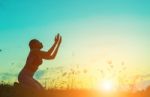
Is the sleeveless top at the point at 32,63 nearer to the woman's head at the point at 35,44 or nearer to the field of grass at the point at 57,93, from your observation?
the woman's head at the point at 35,44

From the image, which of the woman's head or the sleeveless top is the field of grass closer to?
the sleeveless top

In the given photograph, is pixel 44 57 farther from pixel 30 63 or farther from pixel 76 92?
pixel 76 92

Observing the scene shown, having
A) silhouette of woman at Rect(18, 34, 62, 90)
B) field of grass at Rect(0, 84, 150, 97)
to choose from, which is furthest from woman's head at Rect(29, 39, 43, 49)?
field of grass at Rect(0, 84, 150, 97)

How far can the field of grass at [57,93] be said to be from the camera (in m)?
14.1

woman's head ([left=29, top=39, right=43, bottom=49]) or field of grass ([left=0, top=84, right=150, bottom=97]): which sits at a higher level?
woman's head ([left=29, top=39, right=43, bottom=49])

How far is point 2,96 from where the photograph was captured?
46.1 ft

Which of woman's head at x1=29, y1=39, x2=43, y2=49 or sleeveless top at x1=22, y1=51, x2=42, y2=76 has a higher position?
woman's head at x1=29, y1=39, x2=43, y2=49

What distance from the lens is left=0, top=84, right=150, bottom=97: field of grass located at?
1414cm

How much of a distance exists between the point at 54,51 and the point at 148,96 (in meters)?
4.16

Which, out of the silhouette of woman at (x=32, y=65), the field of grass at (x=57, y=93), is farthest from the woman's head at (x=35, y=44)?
the field of grass at (x=57, y=93)

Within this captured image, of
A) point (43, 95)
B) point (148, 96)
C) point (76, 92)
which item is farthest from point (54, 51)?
point (148, 96)

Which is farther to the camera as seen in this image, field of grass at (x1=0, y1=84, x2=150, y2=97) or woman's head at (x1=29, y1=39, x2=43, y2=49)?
woman's head at (x1=29, y1=39, x2=43, y2=49)

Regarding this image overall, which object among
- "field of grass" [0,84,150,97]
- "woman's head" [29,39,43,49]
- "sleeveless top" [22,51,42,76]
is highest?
"woman's head" [29,39,43,49]

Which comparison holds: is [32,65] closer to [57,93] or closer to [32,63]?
[32,63]
